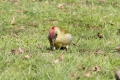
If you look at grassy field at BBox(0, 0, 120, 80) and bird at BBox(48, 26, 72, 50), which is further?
bird at BBox(48, 26, 72, 50)

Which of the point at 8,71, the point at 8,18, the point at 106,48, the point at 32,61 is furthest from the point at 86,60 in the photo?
the point at 8,18

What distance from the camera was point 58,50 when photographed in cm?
733

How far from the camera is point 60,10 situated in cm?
1269

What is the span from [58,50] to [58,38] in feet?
0.92

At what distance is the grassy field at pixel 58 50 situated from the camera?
5320 mm

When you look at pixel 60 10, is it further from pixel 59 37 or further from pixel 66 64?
pixel 66 64

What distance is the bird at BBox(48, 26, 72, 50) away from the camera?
7.43 metres

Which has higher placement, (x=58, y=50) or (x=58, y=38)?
(x=58, y=38)

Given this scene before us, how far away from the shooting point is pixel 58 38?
7.47 meters

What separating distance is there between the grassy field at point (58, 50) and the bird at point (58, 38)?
0.61 ft

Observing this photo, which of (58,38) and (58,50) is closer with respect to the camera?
(58,50)

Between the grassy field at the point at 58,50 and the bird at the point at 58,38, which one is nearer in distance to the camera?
the grassy field at the point at 58,50

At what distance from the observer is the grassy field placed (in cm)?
532

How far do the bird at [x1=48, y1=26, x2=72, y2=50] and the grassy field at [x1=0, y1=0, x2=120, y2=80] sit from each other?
19 cm
